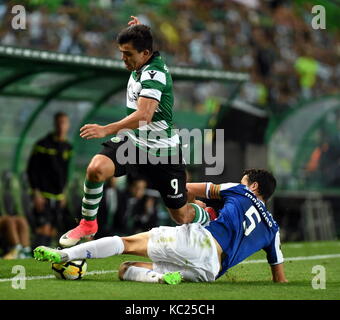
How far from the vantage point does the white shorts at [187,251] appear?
286 inches

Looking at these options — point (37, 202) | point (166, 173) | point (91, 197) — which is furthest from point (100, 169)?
point (37, 202)

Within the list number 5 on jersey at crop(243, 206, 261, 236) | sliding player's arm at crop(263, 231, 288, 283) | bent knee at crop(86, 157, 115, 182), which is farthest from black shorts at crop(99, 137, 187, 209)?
sliding player's arm at crop(263, 231, 288, 283)

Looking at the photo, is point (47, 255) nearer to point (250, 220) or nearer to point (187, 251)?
point (187, 251)

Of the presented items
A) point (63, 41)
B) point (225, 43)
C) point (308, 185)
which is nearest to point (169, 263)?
point (308, 185)

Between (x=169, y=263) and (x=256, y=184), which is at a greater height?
(x=256, y=184)

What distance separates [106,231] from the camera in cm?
1477

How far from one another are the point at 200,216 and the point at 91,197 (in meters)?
1.05

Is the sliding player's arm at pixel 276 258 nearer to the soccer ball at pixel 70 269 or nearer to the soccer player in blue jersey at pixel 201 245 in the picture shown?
the soccer player in blue jersey at pixel 201 245

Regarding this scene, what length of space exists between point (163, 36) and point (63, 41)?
136 inches

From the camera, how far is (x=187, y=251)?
285 inches

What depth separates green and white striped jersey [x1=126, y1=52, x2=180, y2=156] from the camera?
24.9 ft
